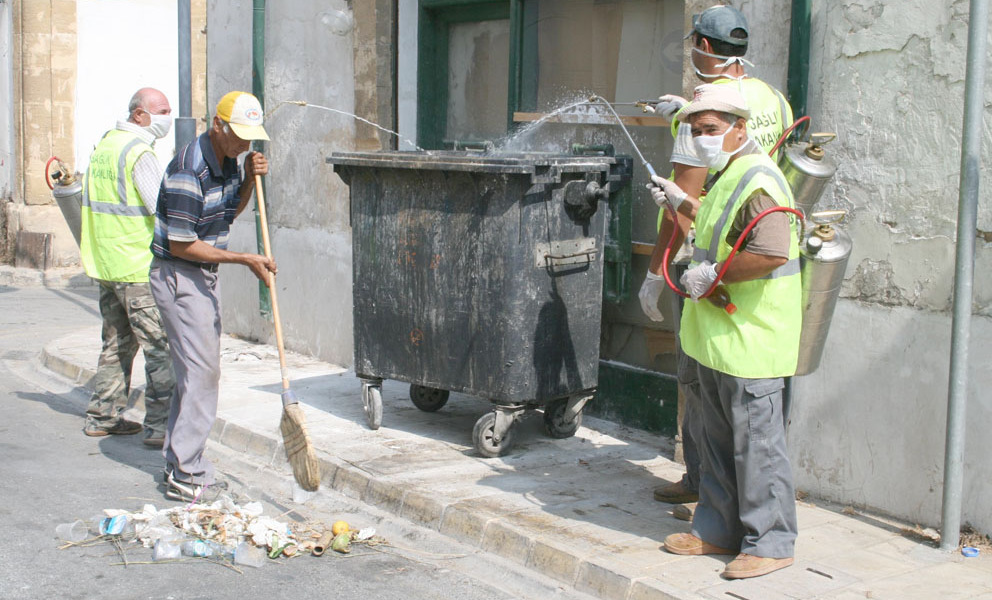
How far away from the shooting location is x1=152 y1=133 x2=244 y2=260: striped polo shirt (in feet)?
17.1

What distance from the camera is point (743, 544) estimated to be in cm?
431

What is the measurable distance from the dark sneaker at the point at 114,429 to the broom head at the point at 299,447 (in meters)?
1.73

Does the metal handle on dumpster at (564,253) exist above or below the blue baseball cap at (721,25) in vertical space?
below

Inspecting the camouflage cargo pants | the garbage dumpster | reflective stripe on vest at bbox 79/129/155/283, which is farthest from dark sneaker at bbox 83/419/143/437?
the garbage dumpster

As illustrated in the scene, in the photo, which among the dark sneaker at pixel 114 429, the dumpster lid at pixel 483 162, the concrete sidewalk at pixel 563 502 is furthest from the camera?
the dark sneaker at pixel 114 429

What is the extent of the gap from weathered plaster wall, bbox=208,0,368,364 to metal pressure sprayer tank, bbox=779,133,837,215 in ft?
12.9

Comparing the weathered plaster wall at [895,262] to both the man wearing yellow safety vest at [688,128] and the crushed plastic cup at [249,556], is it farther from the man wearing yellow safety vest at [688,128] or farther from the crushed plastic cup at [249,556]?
the crushed plastic cup at [249,556]

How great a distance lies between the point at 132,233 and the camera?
6.39 metres

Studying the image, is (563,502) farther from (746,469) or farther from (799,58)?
(799,58)

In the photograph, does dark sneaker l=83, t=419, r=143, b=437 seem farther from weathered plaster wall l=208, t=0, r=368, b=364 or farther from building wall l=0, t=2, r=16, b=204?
building wall l=0, t=2, r=16, b=204

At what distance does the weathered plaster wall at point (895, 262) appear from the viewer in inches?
183

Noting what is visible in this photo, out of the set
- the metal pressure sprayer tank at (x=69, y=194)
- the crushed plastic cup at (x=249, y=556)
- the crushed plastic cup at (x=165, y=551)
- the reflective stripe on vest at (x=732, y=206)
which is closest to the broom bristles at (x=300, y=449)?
the crushed plastic cup at (x=249, y=556)

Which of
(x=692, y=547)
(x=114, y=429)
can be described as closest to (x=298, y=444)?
(x=692, y=547)

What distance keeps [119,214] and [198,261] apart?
1296 mm
